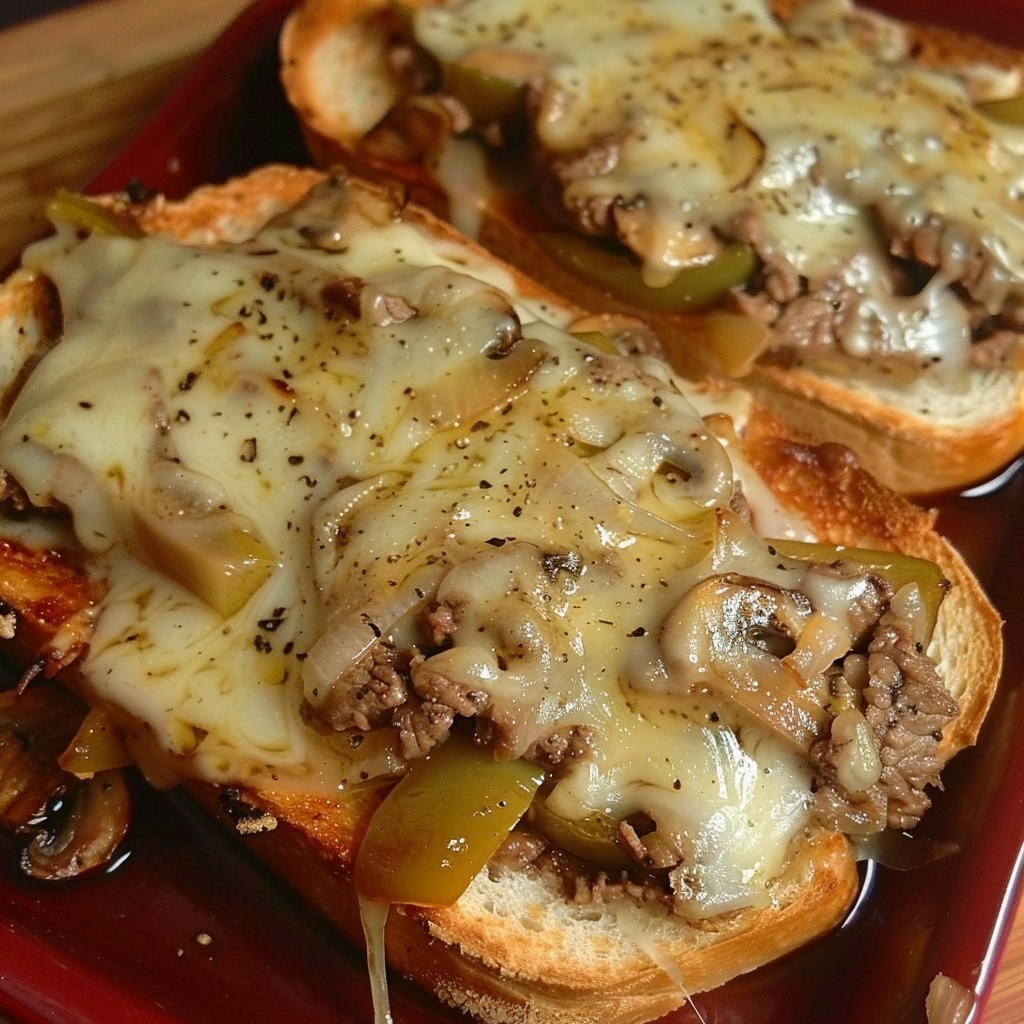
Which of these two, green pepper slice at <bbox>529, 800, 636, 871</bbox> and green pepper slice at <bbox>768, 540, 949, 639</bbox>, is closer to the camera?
green pepper slice at <bbox>529, 800, 636, 871</bbox>

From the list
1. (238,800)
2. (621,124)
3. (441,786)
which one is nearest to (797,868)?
(441,786)

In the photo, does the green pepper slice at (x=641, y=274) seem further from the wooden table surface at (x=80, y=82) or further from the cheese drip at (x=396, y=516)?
the wooden table surface at (x=80, y=82)

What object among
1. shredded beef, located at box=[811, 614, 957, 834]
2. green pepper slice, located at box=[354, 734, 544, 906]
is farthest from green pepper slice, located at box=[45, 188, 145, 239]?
shredded beef, located at box=[811, 614, 957, 834]

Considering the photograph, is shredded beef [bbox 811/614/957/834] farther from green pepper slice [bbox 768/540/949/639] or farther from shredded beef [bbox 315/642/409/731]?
shredded beef [bbox 315/642/409/731]

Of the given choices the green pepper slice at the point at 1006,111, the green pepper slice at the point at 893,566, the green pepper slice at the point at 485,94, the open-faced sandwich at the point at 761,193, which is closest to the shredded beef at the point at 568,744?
the green pepper slice at the point at 893,566

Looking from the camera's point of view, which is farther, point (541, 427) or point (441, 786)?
point (541, 427)

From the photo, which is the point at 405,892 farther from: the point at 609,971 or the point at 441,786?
the point at 609,971
